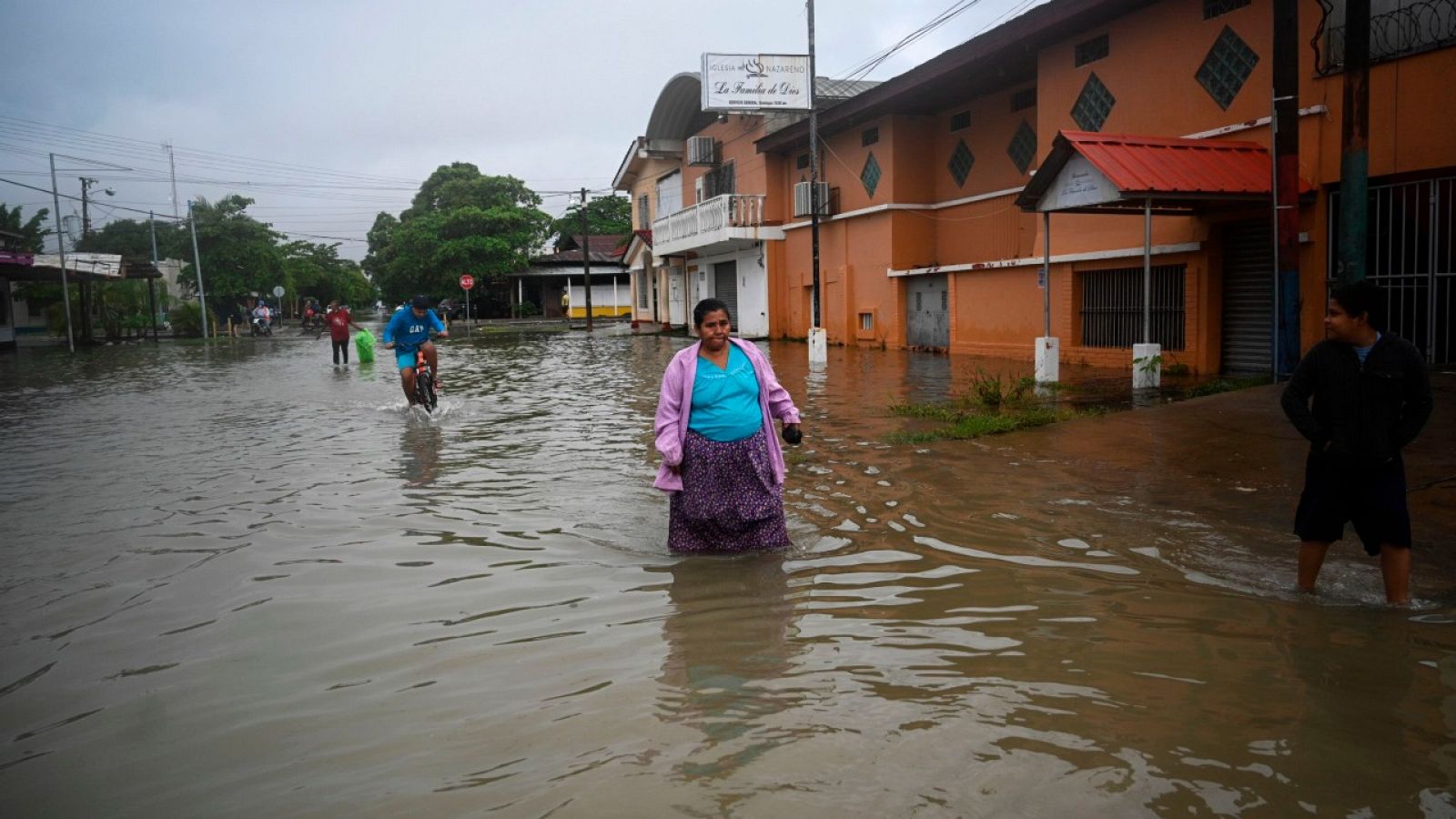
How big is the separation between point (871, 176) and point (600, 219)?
44253 millimetres

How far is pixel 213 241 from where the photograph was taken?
6084 centimetres

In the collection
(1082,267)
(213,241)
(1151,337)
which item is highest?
(213,241)

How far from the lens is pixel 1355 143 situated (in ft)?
31.3

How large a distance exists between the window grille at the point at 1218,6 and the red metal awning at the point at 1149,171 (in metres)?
1.97

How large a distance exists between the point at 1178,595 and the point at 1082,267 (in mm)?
13503

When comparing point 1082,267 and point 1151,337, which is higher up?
point 1082,267

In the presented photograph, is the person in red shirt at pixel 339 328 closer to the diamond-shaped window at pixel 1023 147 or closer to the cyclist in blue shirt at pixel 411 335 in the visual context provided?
the cyclist in blue shirt at pixel 411 335

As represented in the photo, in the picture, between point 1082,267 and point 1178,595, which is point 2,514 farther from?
point 1082,267

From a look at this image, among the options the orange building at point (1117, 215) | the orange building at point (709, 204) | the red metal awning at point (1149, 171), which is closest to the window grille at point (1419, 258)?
the orange building at point (1117, 215)

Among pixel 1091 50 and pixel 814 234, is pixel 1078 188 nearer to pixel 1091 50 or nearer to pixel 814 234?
pixel 1091 50

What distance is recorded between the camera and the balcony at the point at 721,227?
3150 centimetres

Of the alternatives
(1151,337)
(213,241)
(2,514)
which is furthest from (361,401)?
(213,241)

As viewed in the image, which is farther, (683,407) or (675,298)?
(675,298)

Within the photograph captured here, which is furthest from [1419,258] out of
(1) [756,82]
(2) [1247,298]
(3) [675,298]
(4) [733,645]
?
(3) [675,298]
